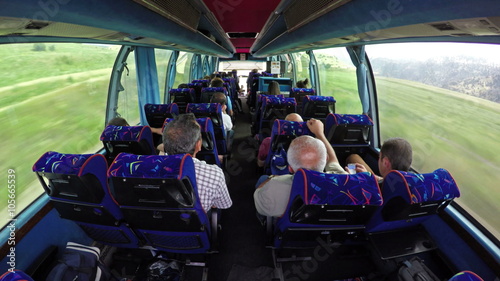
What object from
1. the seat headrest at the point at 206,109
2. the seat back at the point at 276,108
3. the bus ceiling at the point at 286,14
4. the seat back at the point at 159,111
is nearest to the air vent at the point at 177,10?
the bus ceiling at the point at 286,14

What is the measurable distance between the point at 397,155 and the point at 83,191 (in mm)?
2719

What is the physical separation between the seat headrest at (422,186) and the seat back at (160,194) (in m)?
1.46

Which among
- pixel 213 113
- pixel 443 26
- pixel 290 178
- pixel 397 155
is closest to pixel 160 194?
pixel 290 178

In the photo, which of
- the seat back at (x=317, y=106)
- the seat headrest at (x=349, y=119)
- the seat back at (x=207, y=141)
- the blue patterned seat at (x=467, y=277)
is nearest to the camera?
the blue patterned seat at (x=467, y=277)

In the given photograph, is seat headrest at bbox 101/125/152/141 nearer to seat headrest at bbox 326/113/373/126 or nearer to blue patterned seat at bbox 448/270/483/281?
seat headrest at bbox 326/113/373/126

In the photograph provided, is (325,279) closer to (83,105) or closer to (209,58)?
(83,105)

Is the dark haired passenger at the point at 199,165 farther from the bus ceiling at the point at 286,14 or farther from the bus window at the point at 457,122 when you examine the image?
the bus window at the point at 457,122

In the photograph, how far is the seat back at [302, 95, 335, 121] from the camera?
4.71 metres

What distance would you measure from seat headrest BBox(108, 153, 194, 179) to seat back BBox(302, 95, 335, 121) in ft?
12.2

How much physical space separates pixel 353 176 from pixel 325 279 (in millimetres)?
1565

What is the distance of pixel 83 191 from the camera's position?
171 cm

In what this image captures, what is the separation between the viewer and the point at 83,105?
475 cm

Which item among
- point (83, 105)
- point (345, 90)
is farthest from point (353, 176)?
point (345, 90)

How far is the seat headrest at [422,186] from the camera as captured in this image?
155 cm
